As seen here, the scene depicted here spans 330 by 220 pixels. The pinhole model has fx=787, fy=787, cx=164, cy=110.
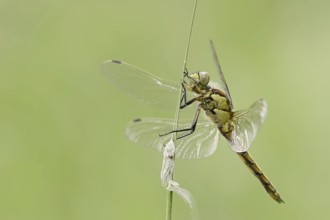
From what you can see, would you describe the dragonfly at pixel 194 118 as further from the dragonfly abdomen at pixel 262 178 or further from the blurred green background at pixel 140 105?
the blurred green background at pixel 140 105

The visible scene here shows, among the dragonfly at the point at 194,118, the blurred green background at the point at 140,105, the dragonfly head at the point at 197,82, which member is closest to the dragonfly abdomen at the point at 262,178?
the dragonfly at the point at 194,118

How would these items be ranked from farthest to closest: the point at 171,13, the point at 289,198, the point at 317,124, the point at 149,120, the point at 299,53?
1. the point at 171,13
2. the point at 299,53
3. the point at 317,124
4. the point at 289,198
5. the point at 149,120

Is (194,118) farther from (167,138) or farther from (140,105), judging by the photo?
(140,105)

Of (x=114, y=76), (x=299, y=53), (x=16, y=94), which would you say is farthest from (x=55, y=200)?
(x=299, y=53)

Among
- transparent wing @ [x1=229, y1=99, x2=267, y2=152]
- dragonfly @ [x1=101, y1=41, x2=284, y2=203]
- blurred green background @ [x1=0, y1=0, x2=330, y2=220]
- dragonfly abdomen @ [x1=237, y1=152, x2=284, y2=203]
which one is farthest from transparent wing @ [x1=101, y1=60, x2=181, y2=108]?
blurred green background @ [x1=0, y1=0, x2=330, y2=220]

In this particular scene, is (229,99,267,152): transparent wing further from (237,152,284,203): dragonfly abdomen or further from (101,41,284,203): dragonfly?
(237,152,284,203): dragonfly abdomen

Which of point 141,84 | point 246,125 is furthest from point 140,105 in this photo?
point 246,125

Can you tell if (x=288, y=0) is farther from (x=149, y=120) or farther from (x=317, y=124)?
(x=149, y=120)
